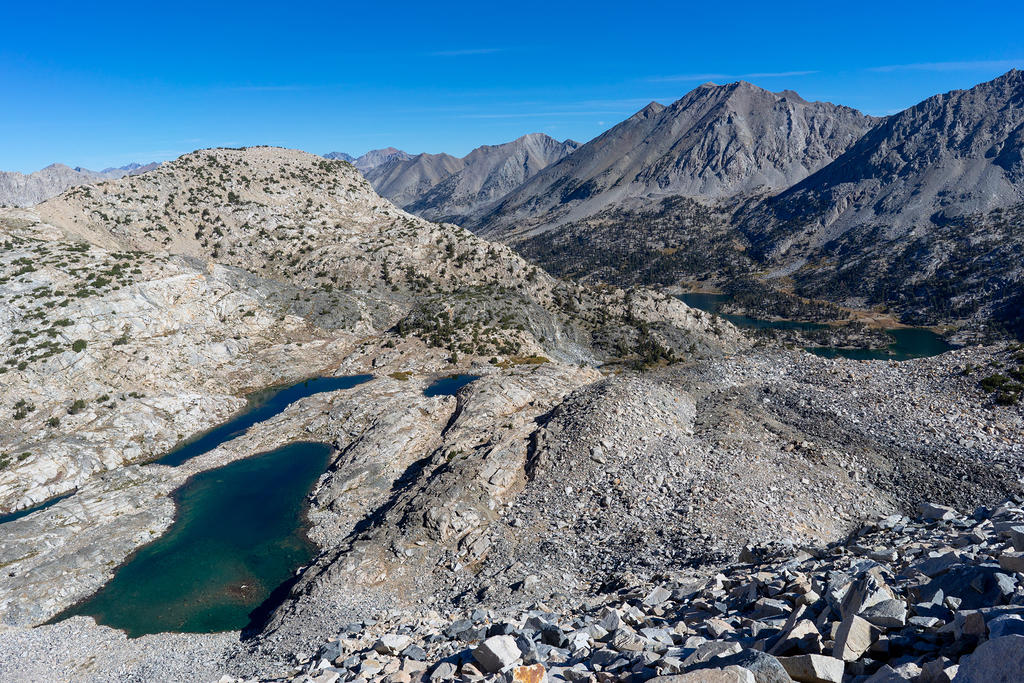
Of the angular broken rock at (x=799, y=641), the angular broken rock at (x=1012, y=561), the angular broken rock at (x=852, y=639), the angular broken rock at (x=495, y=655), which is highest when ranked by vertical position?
the angular broken rock at (x=852, y=639)

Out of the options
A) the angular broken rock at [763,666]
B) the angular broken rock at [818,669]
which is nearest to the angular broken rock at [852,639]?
the angular broken rock at [818,669]

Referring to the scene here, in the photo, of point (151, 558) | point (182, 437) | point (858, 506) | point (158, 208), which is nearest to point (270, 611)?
point (151, 558)

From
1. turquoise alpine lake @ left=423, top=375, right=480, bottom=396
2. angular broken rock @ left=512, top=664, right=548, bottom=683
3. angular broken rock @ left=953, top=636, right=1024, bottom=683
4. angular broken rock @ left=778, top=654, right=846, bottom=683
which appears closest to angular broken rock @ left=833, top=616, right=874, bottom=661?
angular broken rock @ left=778, top=654, right=846, bottom=683

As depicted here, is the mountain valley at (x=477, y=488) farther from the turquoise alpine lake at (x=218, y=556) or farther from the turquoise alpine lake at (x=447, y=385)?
the turquoise alpine lake at (x=447, y=385)

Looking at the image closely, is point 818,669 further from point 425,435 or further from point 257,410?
point 257,410

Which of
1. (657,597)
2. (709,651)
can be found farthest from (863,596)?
(657,597)

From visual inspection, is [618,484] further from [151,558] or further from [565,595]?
[151,558]
